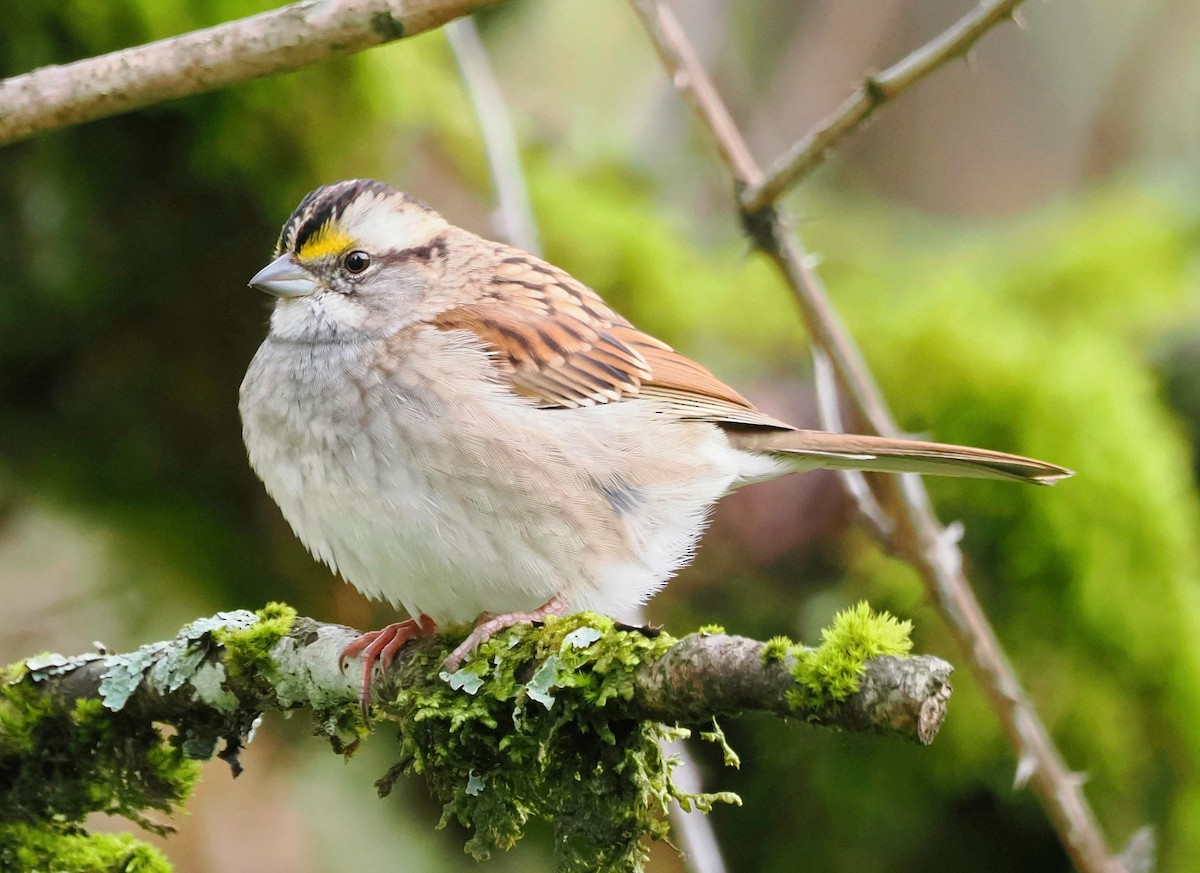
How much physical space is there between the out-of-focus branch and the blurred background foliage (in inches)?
61.9

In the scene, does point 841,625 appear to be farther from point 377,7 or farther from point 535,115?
point 535,115

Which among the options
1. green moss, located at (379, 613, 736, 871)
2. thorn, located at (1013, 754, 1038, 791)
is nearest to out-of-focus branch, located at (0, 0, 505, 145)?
green moss, located at (379, 613, 736, 871)

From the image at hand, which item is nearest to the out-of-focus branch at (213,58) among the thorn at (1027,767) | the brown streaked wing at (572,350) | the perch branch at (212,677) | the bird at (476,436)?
the bird at (476,436)

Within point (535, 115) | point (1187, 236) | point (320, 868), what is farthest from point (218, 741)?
point (1187, 236)

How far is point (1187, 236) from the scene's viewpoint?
5.62 meters

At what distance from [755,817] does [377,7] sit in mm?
3157

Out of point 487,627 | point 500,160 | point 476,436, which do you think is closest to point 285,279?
point 476,436

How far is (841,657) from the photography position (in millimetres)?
1579

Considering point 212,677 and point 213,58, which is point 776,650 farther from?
point 213,58

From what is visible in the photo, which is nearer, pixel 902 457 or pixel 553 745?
pixel 553 745

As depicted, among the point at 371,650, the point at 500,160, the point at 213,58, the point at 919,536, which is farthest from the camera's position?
the point at 500,160

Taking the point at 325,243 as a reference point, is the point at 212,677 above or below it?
below

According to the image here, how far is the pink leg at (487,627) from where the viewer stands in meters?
2.29

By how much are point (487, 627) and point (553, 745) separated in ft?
1.20
